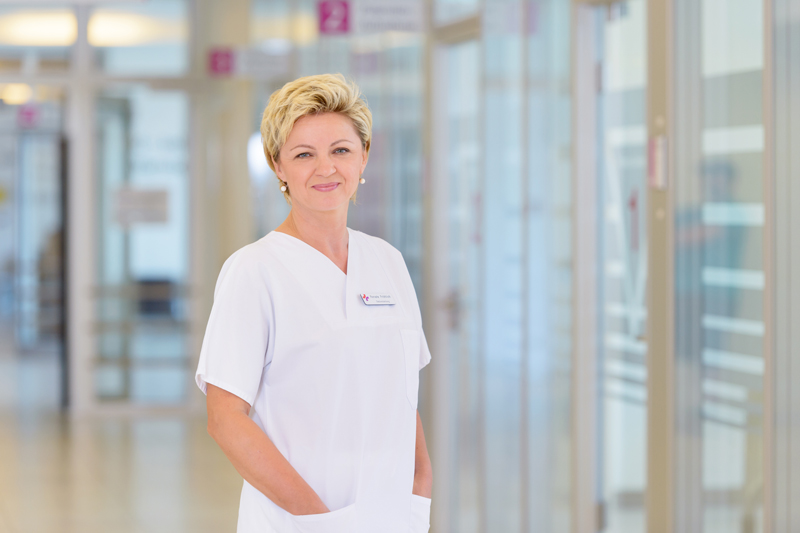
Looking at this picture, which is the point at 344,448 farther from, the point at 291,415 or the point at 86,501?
the point at 86,501

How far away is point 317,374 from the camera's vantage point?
5.58ft

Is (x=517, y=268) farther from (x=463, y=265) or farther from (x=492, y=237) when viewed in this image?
(x=463, y=265)

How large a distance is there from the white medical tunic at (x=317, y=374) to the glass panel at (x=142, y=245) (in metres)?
7.50

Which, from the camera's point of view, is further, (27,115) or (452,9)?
(27,115)

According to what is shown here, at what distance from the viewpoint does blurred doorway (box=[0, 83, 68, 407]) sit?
12820mm

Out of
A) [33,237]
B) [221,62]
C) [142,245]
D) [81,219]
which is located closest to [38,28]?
[81,219]

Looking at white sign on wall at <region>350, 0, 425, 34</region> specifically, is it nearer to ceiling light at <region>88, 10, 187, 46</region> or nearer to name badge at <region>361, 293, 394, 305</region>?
name badge at <region>361, 293, 394, 305</region>

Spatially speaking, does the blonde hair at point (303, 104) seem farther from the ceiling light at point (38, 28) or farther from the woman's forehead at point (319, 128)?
the ceiling light at point (38, 28)

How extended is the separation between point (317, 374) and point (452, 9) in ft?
12.6

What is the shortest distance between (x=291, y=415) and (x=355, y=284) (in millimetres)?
276

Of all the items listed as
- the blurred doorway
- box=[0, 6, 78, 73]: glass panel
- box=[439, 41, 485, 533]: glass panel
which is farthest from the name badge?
the blurred doorway

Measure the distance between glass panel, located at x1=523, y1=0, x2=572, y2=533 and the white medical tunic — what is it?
2.39m

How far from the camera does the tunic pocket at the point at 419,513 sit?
187 centimetres

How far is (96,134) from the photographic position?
8.84m
